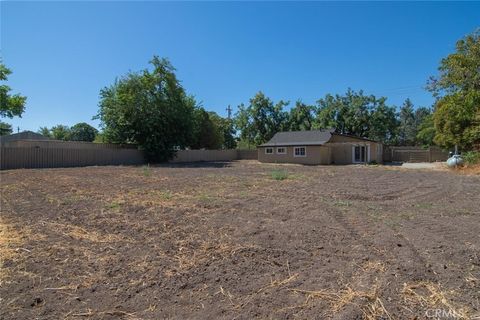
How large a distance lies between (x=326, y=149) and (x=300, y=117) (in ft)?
53.7

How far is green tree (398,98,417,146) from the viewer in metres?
57.2

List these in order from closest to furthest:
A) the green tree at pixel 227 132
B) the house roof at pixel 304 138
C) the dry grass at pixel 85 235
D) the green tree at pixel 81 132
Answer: the dry grass at pixel 85 235, the house roof at pixel 304 138, the green tree at pixel 227 132, the green tree at pixel 81 132

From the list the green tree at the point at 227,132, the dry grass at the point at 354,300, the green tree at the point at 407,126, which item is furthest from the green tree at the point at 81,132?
the dry grass at the point at 354,300

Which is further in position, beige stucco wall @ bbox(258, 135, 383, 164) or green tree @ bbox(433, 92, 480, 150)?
beige stucco wall @ bbox(258, 135, 383, 164)

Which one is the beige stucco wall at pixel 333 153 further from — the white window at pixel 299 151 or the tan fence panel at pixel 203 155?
the tan fence panel at pixel 203 155

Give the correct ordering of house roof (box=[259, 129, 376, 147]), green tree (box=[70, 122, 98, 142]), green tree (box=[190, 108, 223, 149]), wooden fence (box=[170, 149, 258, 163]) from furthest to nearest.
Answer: green tree (box=[70, 122, 98, 142]) → green tree (box=[190, 108, 223, 149]) → wooden fence (box=[170, 149, 258, 163]) → house roof (box=[259, 129, 376, 147])

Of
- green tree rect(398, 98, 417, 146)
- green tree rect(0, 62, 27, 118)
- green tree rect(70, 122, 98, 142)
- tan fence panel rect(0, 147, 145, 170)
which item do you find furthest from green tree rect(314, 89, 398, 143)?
green tree rect(70, 122, 98, 142)

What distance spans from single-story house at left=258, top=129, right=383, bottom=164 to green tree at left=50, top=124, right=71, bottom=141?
50.6 m

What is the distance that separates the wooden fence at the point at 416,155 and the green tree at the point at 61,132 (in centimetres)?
5831

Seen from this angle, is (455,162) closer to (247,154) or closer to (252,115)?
(247,154)

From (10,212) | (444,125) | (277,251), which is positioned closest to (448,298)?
(277,251)

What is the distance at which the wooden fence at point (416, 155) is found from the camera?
31938 millimetres

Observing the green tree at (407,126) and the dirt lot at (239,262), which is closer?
the dirt lot at (239,262)

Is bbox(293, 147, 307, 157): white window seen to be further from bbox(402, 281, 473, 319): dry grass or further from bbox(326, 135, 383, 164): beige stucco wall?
bbox(402, 281, 473, 319): dry grass
